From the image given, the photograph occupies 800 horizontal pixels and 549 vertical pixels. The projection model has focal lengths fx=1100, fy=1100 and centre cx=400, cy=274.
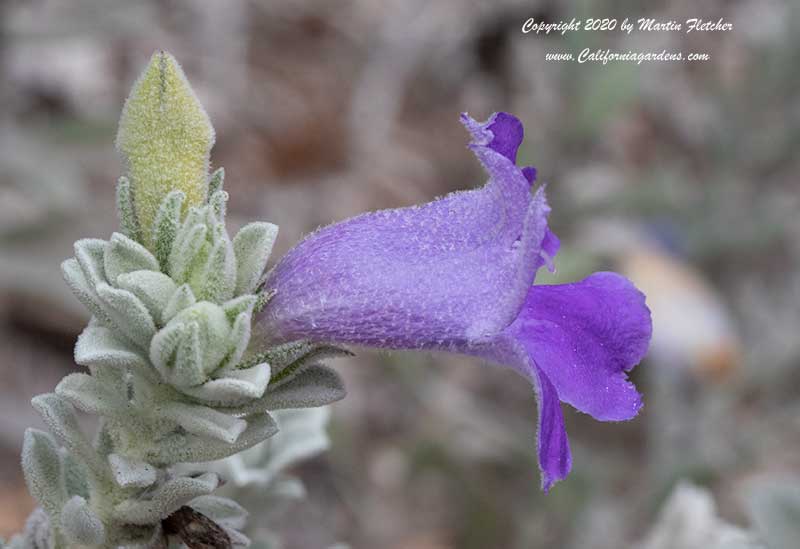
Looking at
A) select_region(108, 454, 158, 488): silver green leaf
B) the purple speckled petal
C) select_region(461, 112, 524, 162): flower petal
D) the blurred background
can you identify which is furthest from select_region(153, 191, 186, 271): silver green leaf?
the blurred background

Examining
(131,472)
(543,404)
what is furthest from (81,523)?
(543,404)

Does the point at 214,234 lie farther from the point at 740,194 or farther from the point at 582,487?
the point at 740,194

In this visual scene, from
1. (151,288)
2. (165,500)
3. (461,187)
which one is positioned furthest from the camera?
(461,187)

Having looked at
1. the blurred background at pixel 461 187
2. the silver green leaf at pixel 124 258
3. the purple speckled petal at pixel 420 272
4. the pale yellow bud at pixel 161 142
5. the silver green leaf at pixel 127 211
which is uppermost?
the pale yellow bud at pixel 161 142

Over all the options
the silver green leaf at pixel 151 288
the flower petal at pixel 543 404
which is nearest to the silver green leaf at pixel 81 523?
the silver green leaf at pixel 151 288

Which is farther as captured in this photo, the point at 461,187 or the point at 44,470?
the point at 461,187

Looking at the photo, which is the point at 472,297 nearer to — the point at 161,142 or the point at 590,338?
the point at 590,338

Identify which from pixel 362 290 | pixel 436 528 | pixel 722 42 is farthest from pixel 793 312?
pixel 362 290

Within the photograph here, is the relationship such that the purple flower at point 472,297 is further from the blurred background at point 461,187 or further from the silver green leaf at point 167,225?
the blurred background at point 461,187
